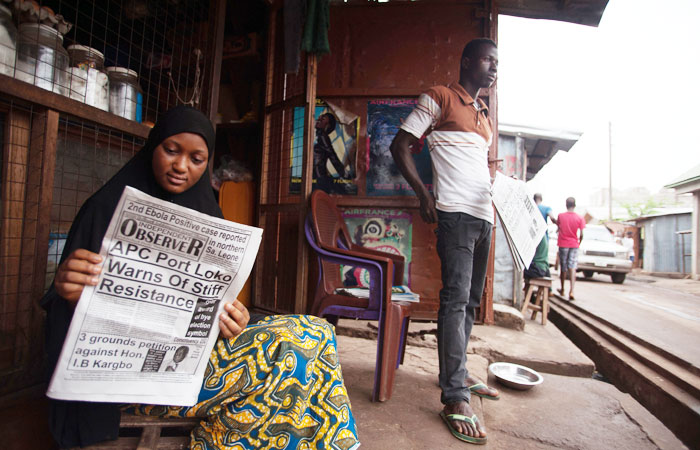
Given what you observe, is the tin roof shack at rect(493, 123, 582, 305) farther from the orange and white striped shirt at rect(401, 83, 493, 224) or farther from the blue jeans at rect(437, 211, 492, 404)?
the blue jeans at rect(437, 211, 492, 404)

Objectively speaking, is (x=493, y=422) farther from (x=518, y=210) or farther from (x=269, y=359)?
(x=269, y=359)

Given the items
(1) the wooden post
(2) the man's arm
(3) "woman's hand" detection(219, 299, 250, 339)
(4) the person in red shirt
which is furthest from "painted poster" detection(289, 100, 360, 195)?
(4) the person in red shirt

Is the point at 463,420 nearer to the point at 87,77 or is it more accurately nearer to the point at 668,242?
the point at 87,77

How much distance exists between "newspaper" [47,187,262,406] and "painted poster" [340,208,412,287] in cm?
220

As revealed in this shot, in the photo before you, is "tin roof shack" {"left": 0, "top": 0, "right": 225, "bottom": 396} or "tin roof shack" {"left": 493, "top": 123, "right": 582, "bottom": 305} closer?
"tin roof shack" {"left": 0, "top": 0, "right": 225, "bottom": 396}

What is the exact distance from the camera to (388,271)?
176 centimetres

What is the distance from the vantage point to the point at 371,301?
186cm

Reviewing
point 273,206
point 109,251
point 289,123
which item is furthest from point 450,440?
point 289,123

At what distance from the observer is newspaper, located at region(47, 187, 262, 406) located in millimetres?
894

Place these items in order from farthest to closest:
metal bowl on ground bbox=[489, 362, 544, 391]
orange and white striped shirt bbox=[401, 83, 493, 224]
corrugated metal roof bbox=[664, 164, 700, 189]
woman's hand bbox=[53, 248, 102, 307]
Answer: corrugated metal roof bbox=[664, 164, 700, 189] < metal bowl on ground bbox=[489, 362, 544, 391] < orange and white striped shirt bbox=[401, 83, 493, 224] < woman's hand bbox=[53, 248, 102, 307]

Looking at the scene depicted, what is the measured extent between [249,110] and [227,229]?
10.4ft

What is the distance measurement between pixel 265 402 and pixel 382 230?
227cm

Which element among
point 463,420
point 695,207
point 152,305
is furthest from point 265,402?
point 695,207

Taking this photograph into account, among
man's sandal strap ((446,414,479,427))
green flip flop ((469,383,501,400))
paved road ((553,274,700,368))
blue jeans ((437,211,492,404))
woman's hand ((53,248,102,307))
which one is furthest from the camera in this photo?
paved road ((553,274,700,368))
